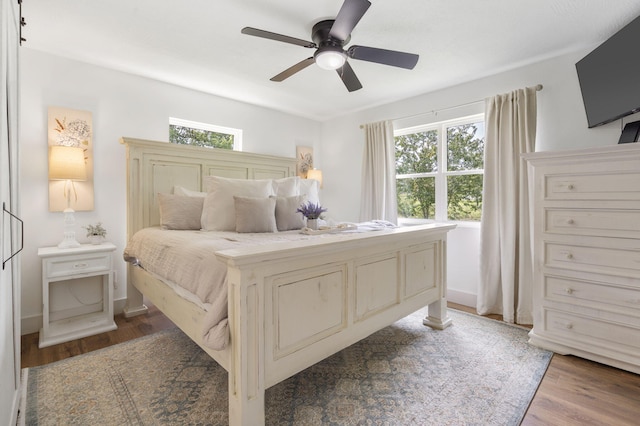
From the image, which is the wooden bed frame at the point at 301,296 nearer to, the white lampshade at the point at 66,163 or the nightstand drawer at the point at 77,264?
the nightstand drawer at the point at 77,264

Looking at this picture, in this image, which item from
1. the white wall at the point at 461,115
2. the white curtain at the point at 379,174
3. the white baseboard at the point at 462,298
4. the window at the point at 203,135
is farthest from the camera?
the white curtain at the point at 379,174

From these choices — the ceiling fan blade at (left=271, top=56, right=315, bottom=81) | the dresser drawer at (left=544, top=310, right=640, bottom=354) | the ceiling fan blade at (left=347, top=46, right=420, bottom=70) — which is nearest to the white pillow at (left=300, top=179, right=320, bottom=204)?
the ceiling fan blade at (left=271, top=56, right=315, bottom=81)

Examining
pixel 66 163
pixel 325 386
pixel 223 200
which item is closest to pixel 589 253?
pixel 325 386

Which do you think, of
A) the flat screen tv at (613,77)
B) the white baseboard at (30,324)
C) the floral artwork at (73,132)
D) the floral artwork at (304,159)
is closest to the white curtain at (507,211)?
the flat screen tv at (613,77)

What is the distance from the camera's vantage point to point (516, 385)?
5.86ft

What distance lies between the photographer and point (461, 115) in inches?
130

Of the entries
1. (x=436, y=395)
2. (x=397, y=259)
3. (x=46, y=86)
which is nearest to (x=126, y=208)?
(x=46, y=86)

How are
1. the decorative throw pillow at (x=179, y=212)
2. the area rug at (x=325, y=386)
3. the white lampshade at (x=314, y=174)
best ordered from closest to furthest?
the area rug at (x=325, y=386) < the decorative throw pillow at (x=179, y=212) < the white lampshade at (x=314, y=174)

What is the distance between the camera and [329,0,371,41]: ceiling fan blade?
160 centimetres

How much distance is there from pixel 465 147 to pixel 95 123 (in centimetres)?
377

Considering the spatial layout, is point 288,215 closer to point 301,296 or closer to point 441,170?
point 301,296

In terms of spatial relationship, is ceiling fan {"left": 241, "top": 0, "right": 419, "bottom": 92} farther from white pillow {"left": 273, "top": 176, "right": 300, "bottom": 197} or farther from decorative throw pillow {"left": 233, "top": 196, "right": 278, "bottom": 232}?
white pillow {"left": 273, "top": 176, "right": 300, "bottom": 197}

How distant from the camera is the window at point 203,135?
3.46 metres

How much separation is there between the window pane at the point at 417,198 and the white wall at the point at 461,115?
433 mm
